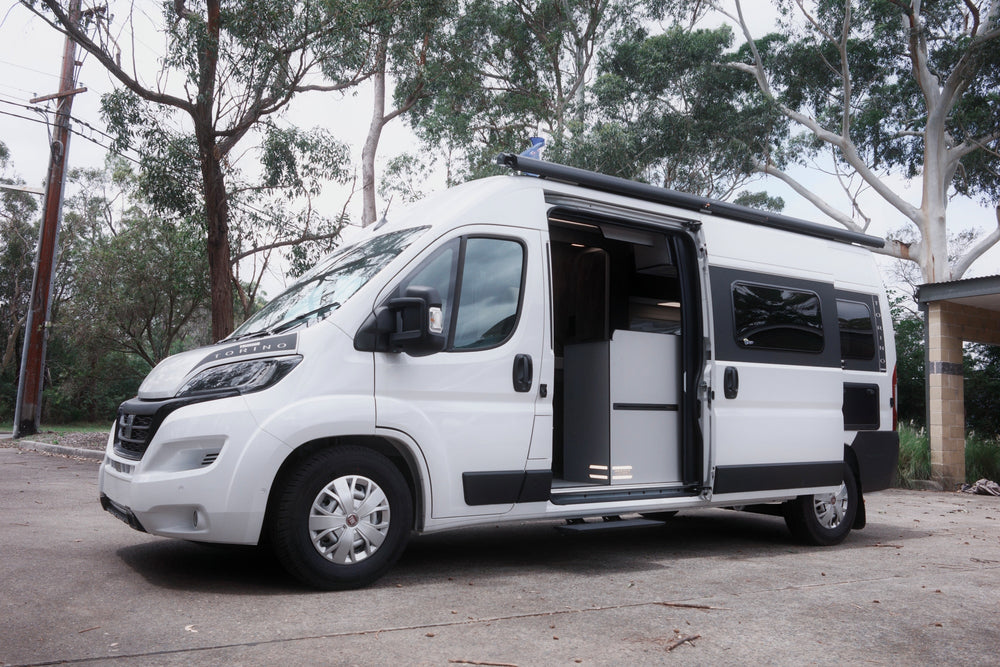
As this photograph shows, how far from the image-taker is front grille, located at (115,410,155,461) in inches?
191

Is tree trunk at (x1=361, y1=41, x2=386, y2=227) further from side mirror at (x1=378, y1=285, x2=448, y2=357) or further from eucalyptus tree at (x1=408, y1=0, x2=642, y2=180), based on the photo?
side mirror at (x1=378, y1=285, x2=448, y2=357)

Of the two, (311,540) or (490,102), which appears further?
(490,102)

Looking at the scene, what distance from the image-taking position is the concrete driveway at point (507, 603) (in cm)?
381

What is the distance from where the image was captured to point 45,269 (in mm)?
19578

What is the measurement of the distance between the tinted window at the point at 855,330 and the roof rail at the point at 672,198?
62 cm

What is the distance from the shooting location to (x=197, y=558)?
5.71 meters

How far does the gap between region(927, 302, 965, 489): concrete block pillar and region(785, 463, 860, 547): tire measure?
7.41m

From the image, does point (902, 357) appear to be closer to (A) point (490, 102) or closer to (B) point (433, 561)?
(A) point (490, 102)

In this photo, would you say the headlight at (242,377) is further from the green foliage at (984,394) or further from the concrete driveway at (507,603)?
the green foliage at (984,394)

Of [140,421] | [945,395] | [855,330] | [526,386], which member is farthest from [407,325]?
[945,395]

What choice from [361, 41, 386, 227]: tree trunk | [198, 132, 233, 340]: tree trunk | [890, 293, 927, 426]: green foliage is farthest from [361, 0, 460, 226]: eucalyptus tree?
[890, 293, 927, 426]: green foliage

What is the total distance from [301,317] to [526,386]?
146 centimetres

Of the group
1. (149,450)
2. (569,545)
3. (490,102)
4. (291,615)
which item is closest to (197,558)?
(149,450)

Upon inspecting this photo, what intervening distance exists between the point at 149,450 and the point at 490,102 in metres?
20.1
